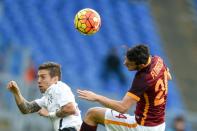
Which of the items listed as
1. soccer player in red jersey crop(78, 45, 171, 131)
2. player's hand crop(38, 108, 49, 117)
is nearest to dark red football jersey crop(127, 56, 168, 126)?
soccer player in red jersey crop(78, 45, 171, 131)

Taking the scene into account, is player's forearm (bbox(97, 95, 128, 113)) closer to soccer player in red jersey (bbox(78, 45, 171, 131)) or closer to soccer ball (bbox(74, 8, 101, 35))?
soccer player in red jersey (bbox(78, 45, 171, 131))

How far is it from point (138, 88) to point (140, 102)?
33cm

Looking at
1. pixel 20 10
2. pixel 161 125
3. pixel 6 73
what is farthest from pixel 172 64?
pixel 161 125

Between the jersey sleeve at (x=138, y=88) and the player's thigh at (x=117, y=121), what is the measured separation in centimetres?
49

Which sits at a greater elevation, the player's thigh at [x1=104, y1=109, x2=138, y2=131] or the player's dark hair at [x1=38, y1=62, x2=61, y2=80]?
the player's dark hair at [x1=38, y1=62, x2=61, y2=80]

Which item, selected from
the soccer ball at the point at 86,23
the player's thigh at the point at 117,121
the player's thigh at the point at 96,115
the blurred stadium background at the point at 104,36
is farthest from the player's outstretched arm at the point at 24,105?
the blurred stadium background at the point at 104,36

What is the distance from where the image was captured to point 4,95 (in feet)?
48.5

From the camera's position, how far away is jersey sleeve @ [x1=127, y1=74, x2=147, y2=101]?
914 cm

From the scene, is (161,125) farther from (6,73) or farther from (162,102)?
(6,73)

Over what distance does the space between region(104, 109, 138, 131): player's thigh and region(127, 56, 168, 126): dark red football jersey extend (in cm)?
13

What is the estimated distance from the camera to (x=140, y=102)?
30.9 ft

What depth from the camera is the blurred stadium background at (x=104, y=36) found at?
18.5m

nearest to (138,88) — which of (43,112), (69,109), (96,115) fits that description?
(96,115)

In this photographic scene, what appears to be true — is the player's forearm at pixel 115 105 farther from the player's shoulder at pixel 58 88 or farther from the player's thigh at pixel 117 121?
the player's shoulder at pixel 58 88
